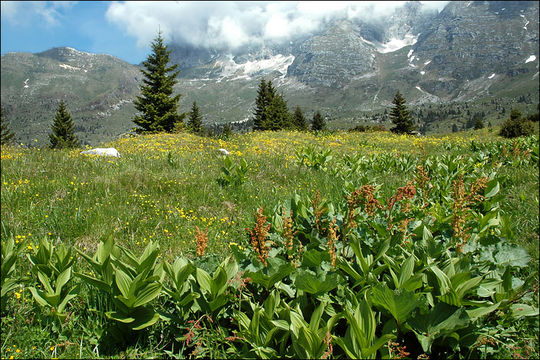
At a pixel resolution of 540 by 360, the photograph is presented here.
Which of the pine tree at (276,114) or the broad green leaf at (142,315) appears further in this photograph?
the pine tree at (276,114)

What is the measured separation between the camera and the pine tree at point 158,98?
3591 cm

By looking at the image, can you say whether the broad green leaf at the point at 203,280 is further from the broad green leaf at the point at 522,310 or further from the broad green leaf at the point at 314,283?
the broad green leaf at the point at 522,310

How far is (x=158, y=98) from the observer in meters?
36.1

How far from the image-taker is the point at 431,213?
4023 mm

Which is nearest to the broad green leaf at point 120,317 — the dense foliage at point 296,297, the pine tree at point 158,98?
the dense foliage at point 296,297

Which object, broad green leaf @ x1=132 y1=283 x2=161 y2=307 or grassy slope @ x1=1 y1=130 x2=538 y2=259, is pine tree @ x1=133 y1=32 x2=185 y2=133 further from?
broad green leaf @ x1=132 y1=283 x2=161 y2=307

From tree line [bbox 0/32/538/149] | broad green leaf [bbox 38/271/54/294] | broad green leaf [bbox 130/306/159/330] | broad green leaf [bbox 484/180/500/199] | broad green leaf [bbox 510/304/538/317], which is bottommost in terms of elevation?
broad green leaf [bbox 130/306/159/330]

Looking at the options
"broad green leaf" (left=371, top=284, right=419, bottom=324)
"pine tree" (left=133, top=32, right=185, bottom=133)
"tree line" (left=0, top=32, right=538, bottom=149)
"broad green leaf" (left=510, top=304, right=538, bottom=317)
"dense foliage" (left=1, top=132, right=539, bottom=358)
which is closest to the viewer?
"broad green leaf" (left=371, top=284, right=419, bottom=324)

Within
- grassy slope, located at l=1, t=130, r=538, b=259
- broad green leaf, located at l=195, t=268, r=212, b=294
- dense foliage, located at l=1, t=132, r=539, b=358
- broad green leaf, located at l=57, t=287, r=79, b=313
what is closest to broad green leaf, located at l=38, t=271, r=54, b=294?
dense foliage, located at l=1, t=132, r=539, b=358

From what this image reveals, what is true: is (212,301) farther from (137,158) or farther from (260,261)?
(137,158)

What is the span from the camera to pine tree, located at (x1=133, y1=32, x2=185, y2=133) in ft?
118

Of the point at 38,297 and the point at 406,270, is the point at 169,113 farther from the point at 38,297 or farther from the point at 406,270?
the point at 406,270

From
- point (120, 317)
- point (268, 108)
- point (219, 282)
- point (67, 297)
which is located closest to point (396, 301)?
point (219, 282)

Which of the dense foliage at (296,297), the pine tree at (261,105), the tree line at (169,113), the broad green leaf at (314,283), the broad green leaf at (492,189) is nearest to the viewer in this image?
the dense foliage at (296,297)
